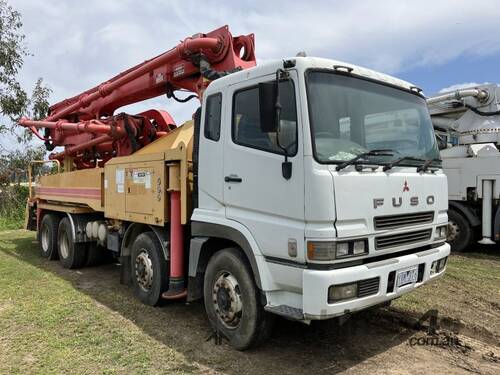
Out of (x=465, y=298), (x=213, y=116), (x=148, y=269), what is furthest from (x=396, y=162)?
(x=148, y=269)

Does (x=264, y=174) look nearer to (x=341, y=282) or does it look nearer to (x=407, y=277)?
(x=341, y=282)

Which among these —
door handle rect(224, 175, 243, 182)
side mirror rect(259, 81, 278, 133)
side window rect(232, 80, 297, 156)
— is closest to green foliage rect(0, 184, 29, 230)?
door handle rect(224, 175, 243, 182)

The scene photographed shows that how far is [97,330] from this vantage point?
15.7 feet

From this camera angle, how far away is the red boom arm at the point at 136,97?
5617mm

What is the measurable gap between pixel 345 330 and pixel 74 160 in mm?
6682

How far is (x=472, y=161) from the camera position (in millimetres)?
8797

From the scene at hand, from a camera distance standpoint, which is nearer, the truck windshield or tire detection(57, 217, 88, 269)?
the truck windshield

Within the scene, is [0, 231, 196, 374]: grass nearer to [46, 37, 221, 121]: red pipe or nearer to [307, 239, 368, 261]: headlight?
[307, 239, 368, 261]: headlight

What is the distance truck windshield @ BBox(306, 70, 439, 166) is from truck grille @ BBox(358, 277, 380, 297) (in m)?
0.96

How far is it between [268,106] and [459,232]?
6906 mm

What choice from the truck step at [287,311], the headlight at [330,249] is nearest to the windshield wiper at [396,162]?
the headlight at [330,249]

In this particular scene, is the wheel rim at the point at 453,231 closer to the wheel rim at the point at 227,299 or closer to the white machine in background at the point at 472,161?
the white machine in background at the point at 472,161

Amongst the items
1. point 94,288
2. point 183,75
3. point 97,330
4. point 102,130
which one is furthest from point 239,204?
point 102,130

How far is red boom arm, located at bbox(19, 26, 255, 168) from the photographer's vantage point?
5617 millimetres
